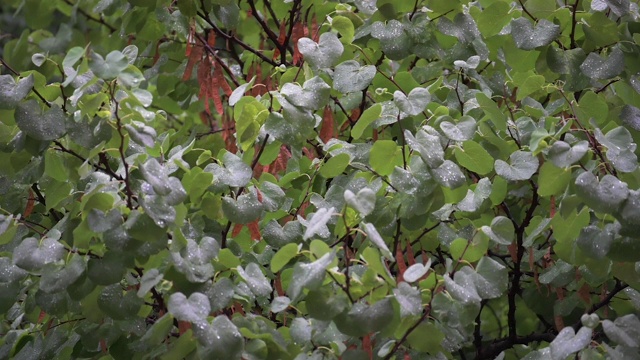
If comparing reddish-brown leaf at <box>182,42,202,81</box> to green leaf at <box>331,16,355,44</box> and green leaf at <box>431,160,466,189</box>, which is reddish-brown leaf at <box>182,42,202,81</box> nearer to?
green leaf at <box>331,16,355,44</box>

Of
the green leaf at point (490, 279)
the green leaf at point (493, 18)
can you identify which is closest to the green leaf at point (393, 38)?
the green leaf at point (493, 18)

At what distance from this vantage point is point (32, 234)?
1.44 metres

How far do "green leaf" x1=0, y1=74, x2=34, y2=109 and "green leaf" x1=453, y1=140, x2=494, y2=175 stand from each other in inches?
23.3

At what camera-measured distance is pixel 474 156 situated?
3.99 ft

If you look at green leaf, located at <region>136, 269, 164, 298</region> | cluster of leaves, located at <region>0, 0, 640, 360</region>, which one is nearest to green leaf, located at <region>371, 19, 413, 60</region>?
cluster of leaves, located at <region>0, 0, 640, 360</region>

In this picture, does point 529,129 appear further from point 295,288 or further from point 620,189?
point 295,288

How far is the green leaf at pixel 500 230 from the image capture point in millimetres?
1113

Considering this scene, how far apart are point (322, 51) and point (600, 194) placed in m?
0.46

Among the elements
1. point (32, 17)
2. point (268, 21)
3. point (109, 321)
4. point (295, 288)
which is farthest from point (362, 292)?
point (32, 17)

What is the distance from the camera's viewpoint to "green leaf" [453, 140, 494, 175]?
3.96 ft

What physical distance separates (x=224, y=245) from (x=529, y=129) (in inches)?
20.0

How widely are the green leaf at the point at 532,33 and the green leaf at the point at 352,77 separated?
0.74 ft

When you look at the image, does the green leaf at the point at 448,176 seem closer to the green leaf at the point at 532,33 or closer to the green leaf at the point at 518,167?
the green leaf at the point at 518,167

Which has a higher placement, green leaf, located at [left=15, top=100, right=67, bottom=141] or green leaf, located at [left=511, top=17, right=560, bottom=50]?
green leaf, located at [left=15, top=100, right=67, bottom=141]
